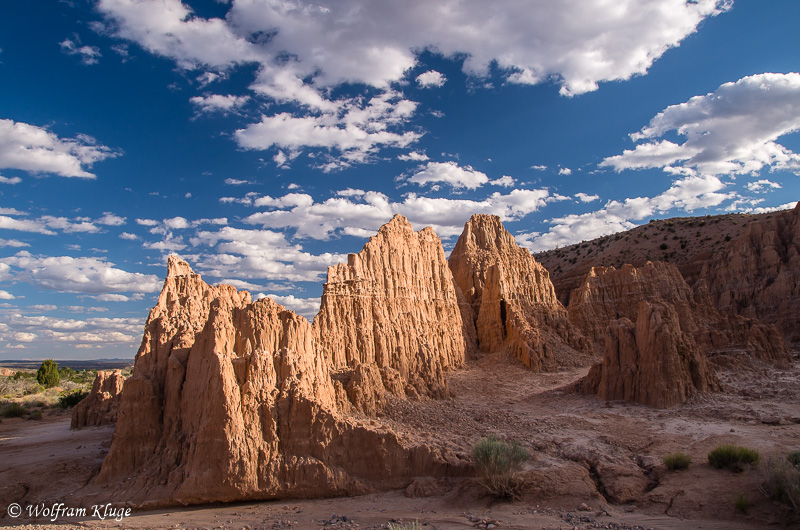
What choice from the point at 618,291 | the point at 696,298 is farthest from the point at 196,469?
the point at 696,298

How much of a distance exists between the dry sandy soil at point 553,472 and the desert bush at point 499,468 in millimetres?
465

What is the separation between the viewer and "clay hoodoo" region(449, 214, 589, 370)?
41500 mm

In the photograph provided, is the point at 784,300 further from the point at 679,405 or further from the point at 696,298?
the point at 679,405

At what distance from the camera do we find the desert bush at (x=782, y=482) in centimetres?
1294

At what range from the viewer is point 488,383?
3412 cm

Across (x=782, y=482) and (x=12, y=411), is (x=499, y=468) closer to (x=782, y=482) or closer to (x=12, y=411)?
(x=782, y=482)

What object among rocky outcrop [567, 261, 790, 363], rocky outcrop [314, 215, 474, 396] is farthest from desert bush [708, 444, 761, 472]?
rocky outcrop [567, 261, 790, 363]

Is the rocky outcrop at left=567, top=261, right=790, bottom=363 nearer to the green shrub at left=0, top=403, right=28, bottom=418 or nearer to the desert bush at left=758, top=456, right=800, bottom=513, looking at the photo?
the desert bush at left=758, top=456, right=800, bottom=513

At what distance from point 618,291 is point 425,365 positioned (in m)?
32.4

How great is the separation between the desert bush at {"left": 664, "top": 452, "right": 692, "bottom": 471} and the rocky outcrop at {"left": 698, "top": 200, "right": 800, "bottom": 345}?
37.5 m

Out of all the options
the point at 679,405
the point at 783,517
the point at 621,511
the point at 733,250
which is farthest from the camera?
the point at 733,250

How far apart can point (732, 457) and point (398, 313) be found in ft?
74.9

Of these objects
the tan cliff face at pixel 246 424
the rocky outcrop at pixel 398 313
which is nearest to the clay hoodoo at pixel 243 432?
the tan cliff face at pixel 246 424

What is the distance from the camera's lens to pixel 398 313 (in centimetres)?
3591
